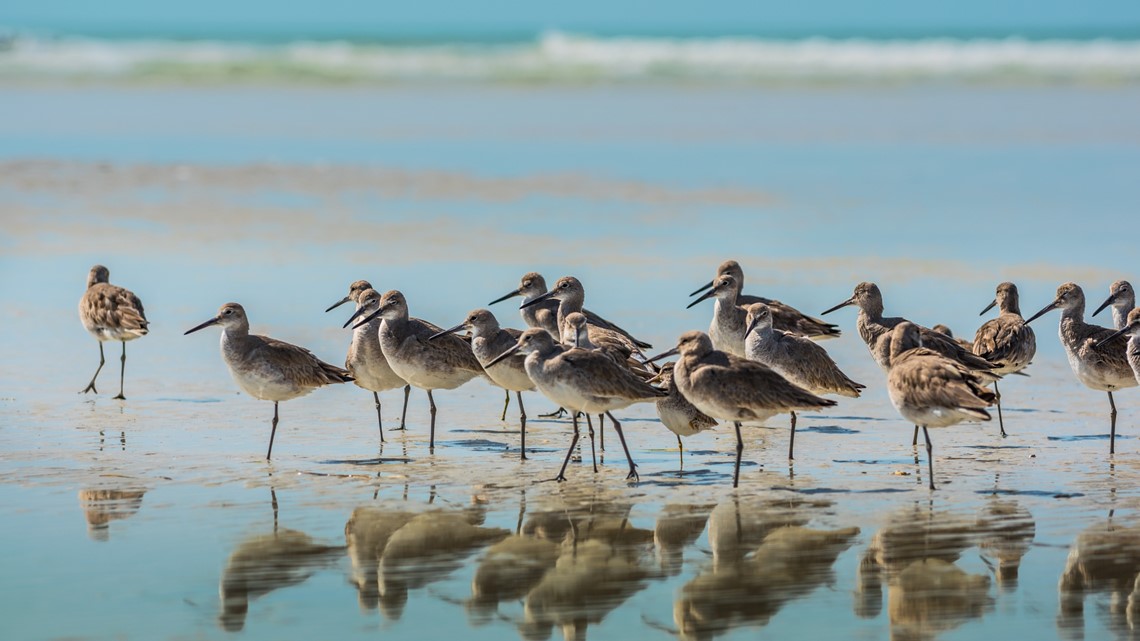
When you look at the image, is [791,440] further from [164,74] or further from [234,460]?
[164,74]

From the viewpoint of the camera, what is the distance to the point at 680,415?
920 centimetres

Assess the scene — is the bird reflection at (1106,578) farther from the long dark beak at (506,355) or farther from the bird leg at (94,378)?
the bird leg at (94,378)

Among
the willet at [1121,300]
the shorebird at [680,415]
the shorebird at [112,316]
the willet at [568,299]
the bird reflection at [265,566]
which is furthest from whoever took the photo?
the shorebird at [112,316]

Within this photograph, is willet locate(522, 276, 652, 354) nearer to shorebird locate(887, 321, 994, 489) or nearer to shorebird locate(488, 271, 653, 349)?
shorebird locate(488, 271, 653, 349)

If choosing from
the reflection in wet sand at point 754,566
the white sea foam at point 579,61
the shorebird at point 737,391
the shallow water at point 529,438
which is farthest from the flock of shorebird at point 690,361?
the white sea foam at point 579,61

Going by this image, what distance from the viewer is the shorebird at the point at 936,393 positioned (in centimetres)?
827

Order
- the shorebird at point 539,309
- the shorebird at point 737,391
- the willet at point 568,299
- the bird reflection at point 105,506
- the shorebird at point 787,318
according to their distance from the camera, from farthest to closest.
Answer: the shorebird at point 787,318 < the shorebird at point 539,309 < the willet at point 568,299 < the shorebird at point 737,391 < the bird reflection at point 105,506

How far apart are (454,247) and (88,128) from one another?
15.9 meters

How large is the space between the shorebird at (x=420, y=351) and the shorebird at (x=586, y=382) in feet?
3.86

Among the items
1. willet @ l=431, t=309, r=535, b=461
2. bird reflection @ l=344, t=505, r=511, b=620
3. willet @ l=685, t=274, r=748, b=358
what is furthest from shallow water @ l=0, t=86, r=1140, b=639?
willet @ l=685, t=274, r=748, b=358

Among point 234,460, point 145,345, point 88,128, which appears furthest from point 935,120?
point 234,460

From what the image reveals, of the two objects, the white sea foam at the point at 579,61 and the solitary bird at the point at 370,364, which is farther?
the white sea foam at the point at 579,61

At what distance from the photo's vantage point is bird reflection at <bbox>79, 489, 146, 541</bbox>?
757cm

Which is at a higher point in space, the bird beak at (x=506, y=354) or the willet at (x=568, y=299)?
the willet at (x=568, y=299)
